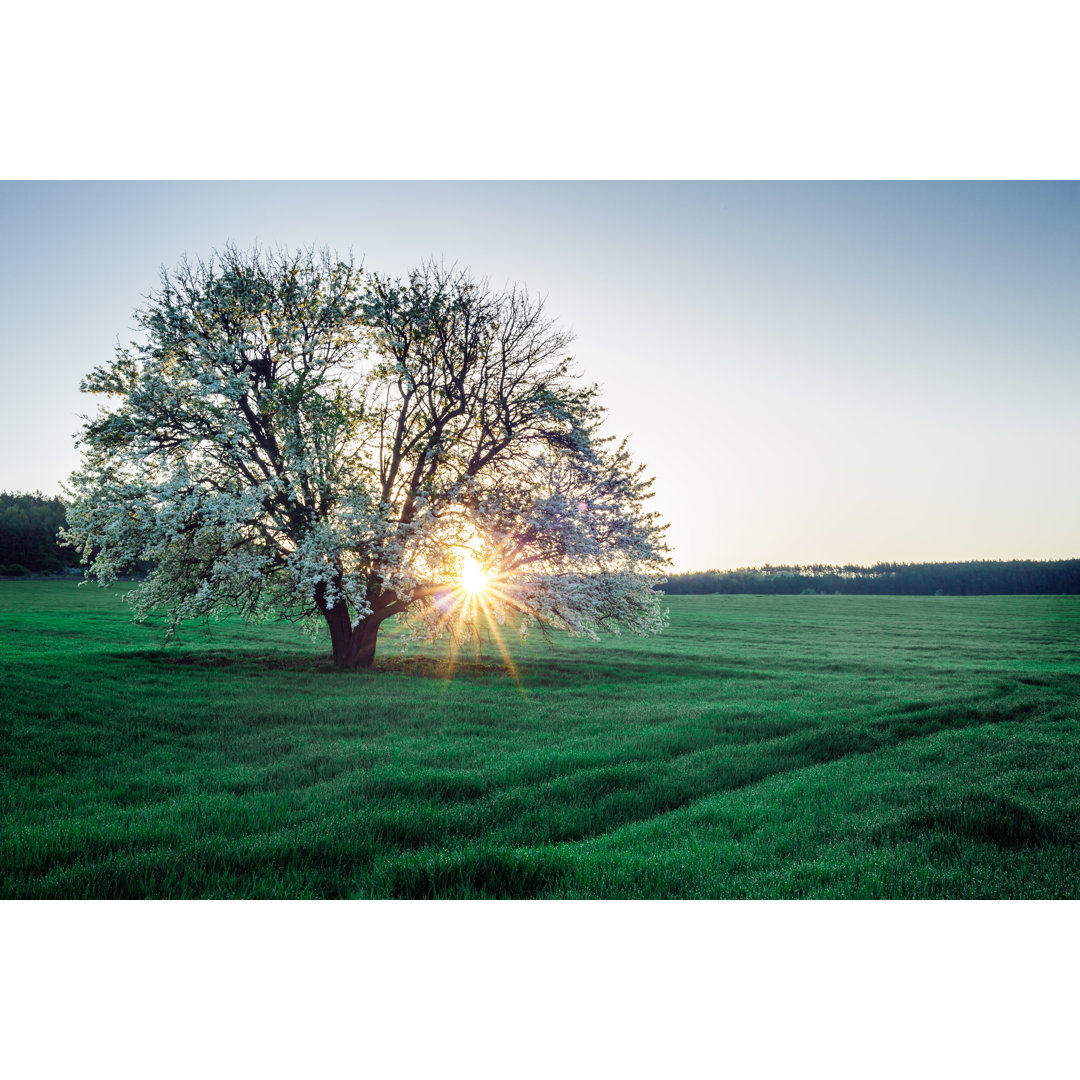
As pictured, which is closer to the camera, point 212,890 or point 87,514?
point 212,890

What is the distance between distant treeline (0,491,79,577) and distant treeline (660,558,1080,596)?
42220mm

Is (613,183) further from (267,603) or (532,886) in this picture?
(267,603)

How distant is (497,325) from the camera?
52.0ft

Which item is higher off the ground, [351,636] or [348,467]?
[348,467]

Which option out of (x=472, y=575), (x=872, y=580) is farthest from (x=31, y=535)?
(x=872, y=580)

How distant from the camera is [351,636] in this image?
1769cm

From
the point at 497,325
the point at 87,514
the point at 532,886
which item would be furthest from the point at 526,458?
the point at 532,886

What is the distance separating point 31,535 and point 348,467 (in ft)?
39.5

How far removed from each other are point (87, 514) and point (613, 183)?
46.3 ft

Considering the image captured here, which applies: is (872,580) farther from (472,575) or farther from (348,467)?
(348,467)

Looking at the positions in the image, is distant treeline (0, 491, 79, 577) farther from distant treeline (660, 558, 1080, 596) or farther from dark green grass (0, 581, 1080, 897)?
distant treeline (660, 558, 1080, 596)

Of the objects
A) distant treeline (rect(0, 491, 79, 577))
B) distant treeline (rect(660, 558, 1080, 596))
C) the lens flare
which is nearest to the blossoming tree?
the lens flare

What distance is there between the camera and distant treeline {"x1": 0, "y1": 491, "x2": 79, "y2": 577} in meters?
16.9

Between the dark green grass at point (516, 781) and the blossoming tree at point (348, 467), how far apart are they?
8.51ft
